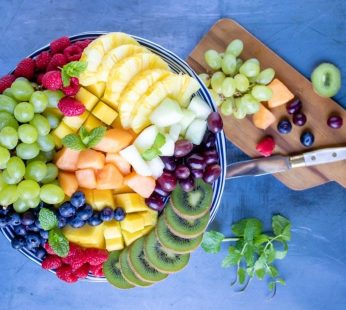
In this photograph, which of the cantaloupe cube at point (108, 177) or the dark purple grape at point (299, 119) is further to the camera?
the dark purple grape at point (299, 119)

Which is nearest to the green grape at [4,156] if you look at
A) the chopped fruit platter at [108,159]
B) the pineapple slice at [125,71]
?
the chopped fruit platter at [108,159]

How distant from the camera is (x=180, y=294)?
4.71 ft

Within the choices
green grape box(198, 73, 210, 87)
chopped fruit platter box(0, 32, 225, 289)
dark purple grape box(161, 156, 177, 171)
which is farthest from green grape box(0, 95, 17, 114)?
green grape box(198, 73, 210, 87)

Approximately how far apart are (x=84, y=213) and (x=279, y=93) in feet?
1.78

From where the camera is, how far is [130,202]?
1160 millimetres

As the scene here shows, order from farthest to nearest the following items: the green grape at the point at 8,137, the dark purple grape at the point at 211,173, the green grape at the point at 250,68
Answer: the green grape at the point at 250,68, the dark purple grape at the point at 211,173, the green grape at the point at 8,137

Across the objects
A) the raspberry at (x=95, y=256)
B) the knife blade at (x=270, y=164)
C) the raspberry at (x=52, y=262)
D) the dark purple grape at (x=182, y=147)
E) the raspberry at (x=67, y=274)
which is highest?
the dark purple grape at (x=182, y=147)

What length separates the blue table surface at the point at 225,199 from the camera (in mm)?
1347

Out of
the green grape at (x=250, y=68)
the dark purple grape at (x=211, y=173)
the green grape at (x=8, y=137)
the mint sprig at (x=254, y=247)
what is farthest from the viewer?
the mint sprig at (x=254, y=247)

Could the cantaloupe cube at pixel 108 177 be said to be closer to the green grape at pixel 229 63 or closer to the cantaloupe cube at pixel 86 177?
the cantaloupe cube at pixel 86 177

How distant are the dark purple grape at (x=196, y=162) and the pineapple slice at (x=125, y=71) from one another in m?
0.20

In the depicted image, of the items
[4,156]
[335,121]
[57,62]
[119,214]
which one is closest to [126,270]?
[119,214]

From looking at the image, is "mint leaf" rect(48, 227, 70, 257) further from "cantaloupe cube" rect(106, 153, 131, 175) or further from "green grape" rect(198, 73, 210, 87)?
"green grape" rect(198, 73, 210, 87)

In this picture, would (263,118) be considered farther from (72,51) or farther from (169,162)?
(72,51)
